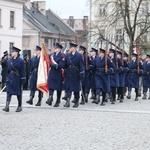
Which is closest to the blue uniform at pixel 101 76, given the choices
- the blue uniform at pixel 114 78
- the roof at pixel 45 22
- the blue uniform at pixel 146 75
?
the blue uniform at pixel 114 78

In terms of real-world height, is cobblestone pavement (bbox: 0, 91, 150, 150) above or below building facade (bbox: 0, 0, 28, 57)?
below

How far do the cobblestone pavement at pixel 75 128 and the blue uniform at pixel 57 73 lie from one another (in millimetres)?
717

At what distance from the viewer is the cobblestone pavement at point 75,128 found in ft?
33.0

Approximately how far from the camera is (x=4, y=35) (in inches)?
1964

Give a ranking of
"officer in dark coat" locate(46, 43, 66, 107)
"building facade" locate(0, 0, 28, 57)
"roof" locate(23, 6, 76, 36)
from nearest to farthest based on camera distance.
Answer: "officer in dark coat" locate(46, 43, 66, 107) < "building facade" locate(0, 0, 28, 57) < "roof" locate(23, 6, 76, 36)

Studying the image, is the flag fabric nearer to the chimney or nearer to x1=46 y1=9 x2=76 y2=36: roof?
x1=46 y1=9 x2=76 y2=36: roof

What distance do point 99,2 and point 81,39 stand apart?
5.17m

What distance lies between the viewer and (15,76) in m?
15.3

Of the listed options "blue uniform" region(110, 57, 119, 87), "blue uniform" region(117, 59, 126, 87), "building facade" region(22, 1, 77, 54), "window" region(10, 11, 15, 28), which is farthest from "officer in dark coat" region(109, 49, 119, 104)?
"building facade" region(22, 1, 77, 54)

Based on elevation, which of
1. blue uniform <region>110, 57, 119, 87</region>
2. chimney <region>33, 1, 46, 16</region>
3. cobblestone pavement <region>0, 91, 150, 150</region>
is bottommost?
cobblestone pavement <region>0, 91, 150, 150</region>

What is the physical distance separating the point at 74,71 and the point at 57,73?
0.54 meters

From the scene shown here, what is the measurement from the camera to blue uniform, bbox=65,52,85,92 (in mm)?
16812

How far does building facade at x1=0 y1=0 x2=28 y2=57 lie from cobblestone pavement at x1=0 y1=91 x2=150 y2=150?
33.2m

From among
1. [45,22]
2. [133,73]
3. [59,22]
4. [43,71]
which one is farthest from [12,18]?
[43,71]
